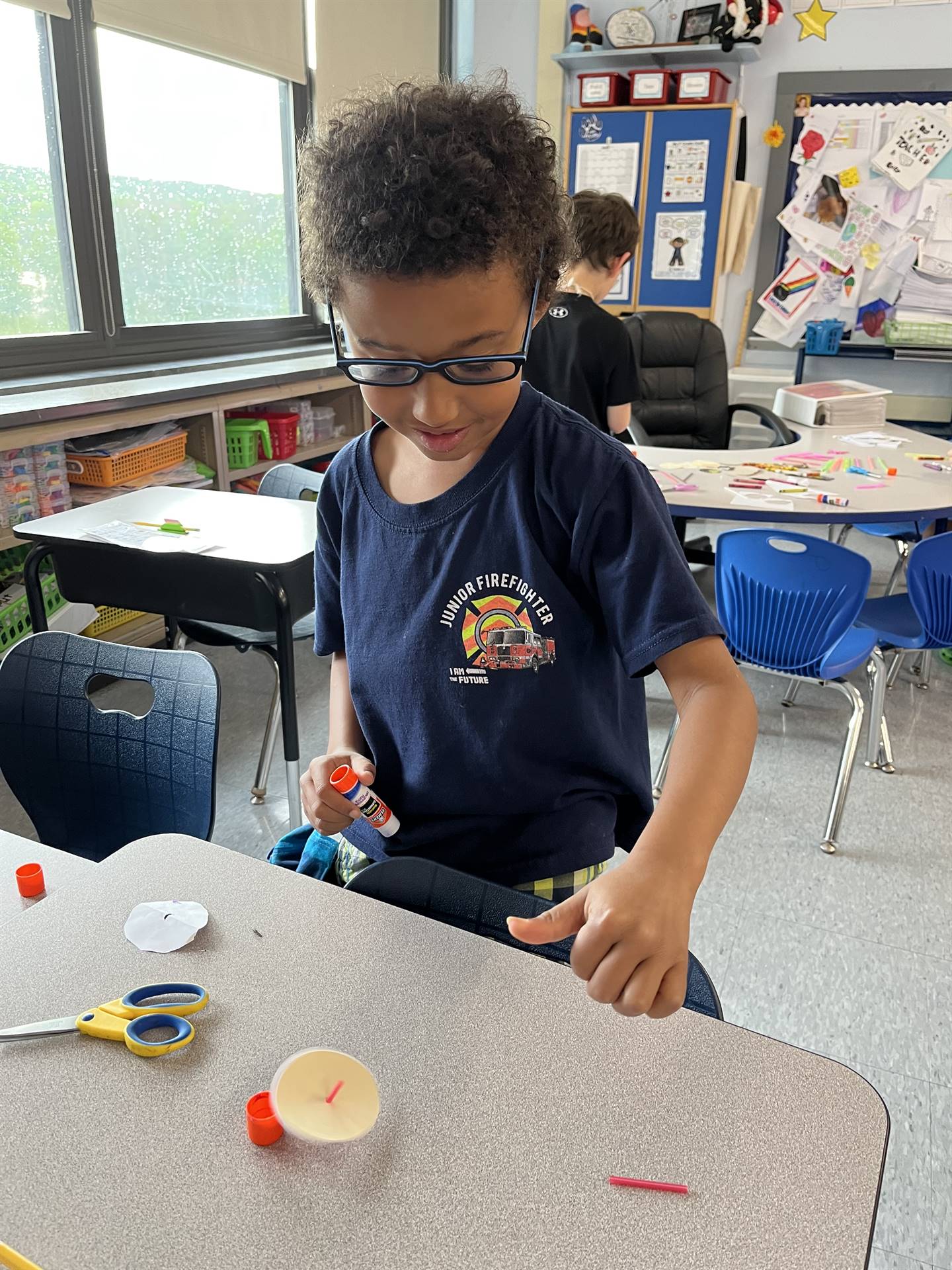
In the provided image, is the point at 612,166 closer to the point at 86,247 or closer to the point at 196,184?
the point at 196,184

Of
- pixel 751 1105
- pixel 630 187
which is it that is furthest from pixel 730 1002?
pixel 630 187

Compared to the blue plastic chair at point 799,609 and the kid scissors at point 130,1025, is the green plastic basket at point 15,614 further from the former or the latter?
the kid scissors at point 130,1025

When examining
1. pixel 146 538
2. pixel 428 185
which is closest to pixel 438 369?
pixel 428 185

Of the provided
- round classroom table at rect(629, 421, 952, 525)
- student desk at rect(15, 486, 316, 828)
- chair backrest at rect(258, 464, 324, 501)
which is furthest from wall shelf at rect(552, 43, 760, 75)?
student desk at rect(15, 486, 316, 828)

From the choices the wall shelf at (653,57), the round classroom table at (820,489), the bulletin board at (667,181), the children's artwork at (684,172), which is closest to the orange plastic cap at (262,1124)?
the round classroom table at (820,489)

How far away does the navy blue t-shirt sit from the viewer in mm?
826

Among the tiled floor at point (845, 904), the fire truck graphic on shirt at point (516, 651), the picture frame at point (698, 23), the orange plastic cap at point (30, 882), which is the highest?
the picture frame at point (698, 23)

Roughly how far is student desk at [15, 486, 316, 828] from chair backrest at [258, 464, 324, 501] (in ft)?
1.25

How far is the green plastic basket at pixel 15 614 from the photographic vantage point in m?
2.53

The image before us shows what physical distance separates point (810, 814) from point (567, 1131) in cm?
190

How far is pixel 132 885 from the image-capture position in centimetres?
80

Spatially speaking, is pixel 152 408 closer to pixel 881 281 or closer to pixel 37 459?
pixel 37 459

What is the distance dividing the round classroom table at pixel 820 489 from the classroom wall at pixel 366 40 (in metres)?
2.16

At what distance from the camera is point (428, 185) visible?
693 mm
